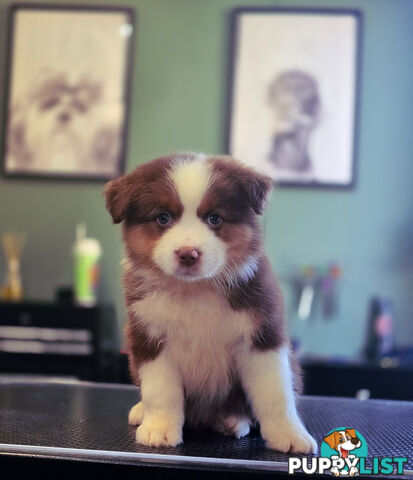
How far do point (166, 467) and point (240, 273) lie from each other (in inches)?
12.2

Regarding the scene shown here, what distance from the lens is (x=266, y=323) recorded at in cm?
92

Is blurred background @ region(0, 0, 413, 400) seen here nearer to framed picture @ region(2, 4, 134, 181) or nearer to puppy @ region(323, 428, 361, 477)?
framed picture @ region(2, 4, 134, 181)

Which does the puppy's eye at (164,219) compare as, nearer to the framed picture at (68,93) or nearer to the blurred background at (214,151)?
the blurred background at (214,151)

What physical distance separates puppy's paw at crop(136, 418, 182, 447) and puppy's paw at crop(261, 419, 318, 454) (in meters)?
0.14

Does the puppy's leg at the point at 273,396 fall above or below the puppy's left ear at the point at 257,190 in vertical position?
below

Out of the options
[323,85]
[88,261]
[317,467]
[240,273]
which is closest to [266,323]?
[240,273]

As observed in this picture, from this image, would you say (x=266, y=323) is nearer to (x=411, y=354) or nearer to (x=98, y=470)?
(x=98, y=470)

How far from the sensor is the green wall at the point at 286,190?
11.0 feet

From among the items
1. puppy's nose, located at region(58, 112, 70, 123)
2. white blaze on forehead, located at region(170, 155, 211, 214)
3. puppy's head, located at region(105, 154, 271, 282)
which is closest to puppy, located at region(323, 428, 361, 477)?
puppy's head, located at region(105, 154, 271, 282)

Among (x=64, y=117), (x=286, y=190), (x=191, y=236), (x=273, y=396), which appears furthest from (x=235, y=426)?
(x=64, y=117)

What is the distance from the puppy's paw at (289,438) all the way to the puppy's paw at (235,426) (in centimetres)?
7

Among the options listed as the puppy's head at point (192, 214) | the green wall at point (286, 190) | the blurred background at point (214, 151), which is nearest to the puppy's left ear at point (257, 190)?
the puppy's head at point (192, 214)

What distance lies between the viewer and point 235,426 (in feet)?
3.19

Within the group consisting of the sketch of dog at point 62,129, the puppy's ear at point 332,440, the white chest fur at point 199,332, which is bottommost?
the puppy's ear at point 332,440
